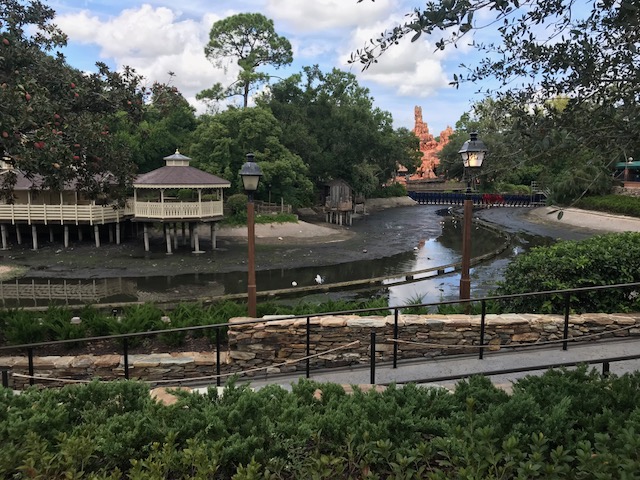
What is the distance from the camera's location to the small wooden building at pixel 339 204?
4199cm

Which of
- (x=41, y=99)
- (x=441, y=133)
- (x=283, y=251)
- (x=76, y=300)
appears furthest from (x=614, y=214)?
(x=441, y=133)

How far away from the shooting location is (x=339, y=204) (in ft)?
137

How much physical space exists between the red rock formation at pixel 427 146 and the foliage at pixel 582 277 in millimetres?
82114

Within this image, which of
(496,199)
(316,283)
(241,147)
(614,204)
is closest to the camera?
(316,283)

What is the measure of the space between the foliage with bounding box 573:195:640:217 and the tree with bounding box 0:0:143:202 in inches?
1363

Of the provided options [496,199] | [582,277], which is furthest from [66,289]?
[496,199]

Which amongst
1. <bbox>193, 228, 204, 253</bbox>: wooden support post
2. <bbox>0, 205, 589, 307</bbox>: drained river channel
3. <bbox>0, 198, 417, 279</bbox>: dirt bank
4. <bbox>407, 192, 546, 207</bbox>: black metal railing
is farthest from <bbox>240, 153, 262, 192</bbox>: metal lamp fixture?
<bbox>407, 192, 546, 207</bbox>: black metal railing

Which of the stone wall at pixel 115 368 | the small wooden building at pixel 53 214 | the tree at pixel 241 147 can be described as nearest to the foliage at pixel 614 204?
the tree at pixel 241 147

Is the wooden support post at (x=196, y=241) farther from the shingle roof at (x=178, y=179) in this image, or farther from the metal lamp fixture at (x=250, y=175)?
the metal lamp fixture at (x=250, y=175)

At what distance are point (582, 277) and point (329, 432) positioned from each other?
20.8 ft

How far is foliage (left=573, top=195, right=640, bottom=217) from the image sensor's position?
124 feet

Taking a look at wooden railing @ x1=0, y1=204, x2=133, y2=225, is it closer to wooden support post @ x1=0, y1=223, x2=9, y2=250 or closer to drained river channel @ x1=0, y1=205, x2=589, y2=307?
wooden support post @ x1=0, y1=223, x2=9, y2=250

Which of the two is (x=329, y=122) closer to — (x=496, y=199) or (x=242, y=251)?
(x=242, y=251)

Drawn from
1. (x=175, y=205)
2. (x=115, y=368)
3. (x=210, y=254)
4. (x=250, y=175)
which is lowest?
(x=210, y=254)
